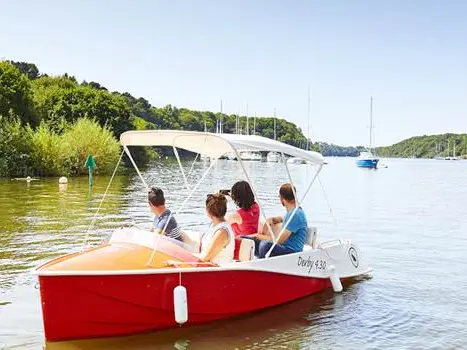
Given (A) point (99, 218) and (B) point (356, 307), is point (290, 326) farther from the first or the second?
(A) point (99, 218)

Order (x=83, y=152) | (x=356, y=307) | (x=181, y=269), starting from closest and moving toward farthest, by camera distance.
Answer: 1. (x=181, y=269)
2. (x=356, y=307)
3. (x=83, y=152)

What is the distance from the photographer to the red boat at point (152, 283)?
643 cm

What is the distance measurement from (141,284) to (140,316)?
0.46 metres

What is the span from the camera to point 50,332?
654 centimetres

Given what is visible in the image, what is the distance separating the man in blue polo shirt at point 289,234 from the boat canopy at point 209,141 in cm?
65

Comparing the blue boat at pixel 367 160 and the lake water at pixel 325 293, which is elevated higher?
the blue boat at pixel 367 160

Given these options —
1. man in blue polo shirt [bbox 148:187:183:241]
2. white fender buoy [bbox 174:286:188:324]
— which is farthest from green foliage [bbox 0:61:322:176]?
white fender buoy [bbox 174:286:188:324]

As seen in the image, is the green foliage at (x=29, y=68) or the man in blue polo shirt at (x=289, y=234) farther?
the green foliage at (x=29, y=68)

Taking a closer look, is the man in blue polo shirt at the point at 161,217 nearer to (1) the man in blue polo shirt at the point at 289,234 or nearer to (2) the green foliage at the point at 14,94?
(1) the man in blue polo shirt at the point at 289,234

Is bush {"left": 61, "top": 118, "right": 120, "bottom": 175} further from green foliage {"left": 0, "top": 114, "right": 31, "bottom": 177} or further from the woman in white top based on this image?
the woman in white top

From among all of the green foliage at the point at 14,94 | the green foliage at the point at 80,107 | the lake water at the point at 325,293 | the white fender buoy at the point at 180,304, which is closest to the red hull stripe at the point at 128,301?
the white fender buoy at the point at 180,304

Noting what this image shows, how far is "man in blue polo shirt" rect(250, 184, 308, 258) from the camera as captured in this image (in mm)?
8469

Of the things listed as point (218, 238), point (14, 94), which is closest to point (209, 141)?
point (218, 238)

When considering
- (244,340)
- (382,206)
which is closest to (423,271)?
(244,340)
